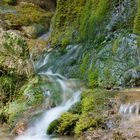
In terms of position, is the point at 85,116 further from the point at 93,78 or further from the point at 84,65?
the point at 84,65

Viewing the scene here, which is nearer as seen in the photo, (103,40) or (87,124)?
(87,124)

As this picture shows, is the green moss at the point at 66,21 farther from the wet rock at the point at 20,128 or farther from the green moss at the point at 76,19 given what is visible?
the wet rock at the point at 20,128

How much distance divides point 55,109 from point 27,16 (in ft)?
41.9

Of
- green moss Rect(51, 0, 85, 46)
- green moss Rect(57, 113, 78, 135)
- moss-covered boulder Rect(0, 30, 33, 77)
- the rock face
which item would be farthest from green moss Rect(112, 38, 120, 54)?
green moss Rect(57, 113, 78, 135)

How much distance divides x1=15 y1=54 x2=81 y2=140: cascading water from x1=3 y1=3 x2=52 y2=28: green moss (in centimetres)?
914

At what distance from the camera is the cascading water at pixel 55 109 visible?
34.4 feet

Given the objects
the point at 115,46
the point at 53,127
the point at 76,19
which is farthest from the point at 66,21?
the point at 53,127

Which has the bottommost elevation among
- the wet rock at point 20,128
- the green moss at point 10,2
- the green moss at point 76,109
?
the wet rock at point 20,128

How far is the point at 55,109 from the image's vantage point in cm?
1152

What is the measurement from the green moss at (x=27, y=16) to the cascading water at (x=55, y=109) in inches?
360

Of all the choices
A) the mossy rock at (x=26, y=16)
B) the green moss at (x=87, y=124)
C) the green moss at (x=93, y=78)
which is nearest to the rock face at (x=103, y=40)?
the green moss at (x=93, y=78)

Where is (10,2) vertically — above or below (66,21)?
above

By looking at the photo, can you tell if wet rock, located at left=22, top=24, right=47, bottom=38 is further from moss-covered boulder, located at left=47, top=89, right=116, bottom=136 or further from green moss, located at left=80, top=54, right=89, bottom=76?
moss-covered boulder, located at left=47, top=89, right=116, bottom=136

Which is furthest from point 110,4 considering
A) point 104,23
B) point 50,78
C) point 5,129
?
point 5,129
